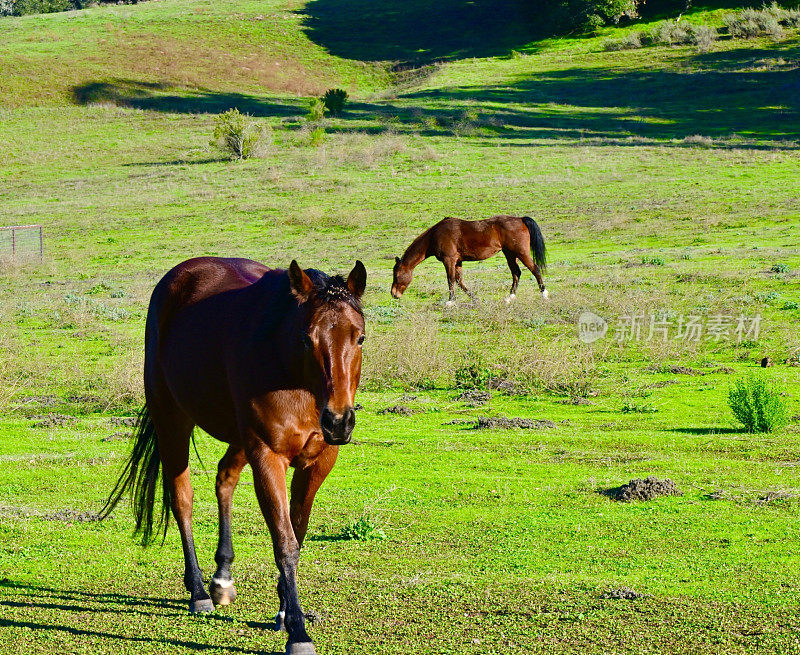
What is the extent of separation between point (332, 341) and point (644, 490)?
581cm

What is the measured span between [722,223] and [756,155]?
15.3 m

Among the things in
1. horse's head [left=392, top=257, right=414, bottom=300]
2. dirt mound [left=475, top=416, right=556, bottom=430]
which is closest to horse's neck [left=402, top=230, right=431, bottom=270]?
horse's head [left=392, top=257, right=414, bottom=300]

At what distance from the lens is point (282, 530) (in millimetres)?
5949

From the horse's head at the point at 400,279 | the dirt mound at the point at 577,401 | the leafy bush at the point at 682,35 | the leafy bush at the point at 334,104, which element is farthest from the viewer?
the leafy bush at the point at 682,35

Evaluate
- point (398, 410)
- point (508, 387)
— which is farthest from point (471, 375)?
point (398, 410)

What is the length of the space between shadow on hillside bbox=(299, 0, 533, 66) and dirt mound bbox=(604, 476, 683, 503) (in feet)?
298

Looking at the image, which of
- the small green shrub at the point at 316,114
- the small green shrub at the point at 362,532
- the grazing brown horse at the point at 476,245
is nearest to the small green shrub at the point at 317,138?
the small green shrub at the point at 316,114

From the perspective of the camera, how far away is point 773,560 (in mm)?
8242

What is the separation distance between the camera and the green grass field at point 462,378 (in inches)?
279

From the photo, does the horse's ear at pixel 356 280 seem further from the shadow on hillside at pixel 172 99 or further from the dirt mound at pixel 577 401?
the shadow on hillside at pixel 172 99

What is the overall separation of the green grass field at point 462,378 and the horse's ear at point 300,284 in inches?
84.0

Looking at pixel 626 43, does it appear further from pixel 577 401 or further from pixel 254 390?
pixel 254 390

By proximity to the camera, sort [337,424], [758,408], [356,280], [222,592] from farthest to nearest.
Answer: [758,408] → [222,592] → [356,280] → [337,424]

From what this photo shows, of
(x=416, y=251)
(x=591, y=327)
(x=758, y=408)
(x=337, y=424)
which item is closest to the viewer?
(x=337, y=424)
